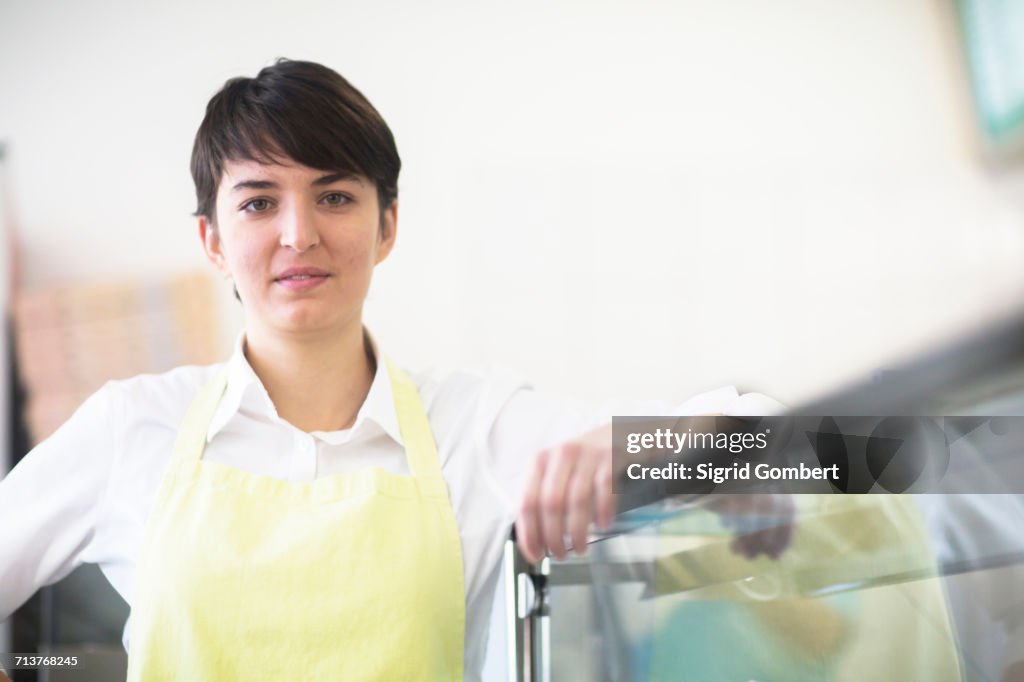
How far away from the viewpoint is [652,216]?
112 centimetres

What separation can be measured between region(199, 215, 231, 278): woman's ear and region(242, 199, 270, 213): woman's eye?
0.06m

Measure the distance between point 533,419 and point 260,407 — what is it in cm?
28

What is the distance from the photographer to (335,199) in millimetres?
1014

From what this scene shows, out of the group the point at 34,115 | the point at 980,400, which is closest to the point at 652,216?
the point at 980,400

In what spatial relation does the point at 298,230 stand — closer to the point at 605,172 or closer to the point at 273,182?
the point at 273,182

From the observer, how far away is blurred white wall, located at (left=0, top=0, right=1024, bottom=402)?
1.11 meters

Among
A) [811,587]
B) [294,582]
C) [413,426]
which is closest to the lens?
[811,587]

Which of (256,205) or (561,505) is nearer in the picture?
(561,505)

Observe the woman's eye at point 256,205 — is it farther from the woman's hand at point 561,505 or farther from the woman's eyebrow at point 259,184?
the woman's hand at point 561,505

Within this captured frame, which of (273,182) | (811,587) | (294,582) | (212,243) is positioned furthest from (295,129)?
(811,587)

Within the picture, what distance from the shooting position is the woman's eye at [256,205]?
3.28 ft

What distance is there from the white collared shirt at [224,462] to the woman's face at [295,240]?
8cm

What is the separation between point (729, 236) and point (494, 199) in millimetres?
263

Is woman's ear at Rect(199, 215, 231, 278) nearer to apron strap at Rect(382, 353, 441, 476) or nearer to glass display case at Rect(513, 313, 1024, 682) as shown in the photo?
apron strap at Rect(382, 353, 441, 476)
